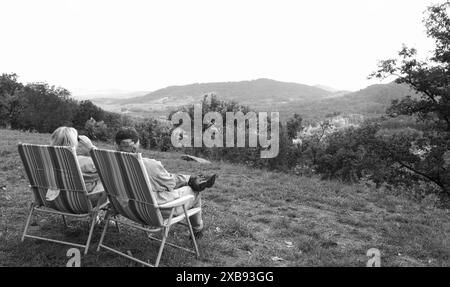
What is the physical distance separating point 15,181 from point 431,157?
14.9 metres

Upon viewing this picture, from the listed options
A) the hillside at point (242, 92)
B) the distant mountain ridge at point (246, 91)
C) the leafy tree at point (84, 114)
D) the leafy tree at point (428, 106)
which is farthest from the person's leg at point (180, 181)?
the distant mountain ridge at point (246, 91)

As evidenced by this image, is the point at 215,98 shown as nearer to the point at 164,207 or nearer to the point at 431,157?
the point at 431,157

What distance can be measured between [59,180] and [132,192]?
0.89m

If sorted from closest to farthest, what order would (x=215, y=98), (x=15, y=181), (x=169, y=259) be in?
(x=169, y=259) < (x=15, y=181) < (x=215, y=98)

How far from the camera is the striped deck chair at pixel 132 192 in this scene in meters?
3.63

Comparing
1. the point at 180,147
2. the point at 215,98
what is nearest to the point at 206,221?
the point at 180,147

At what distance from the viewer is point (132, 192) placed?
381 cm

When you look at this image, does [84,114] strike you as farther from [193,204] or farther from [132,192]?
[132,192]

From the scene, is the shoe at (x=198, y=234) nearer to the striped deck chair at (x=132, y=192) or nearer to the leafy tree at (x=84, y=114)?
the striped deck chair at (x=132, y=192)

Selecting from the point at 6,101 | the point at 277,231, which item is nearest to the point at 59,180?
the point at 277,231

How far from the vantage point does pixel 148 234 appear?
187 inches

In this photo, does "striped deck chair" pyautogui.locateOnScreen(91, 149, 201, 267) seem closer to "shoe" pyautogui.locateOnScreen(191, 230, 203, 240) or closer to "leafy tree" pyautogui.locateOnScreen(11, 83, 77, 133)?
"shoe" pyautogui.locateOnScreen(191, 230, 203, 240)

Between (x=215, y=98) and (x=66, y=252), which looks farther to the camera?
(x=215, y=98)

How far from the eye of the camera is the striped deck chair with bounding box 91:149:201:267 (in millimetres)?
3634
